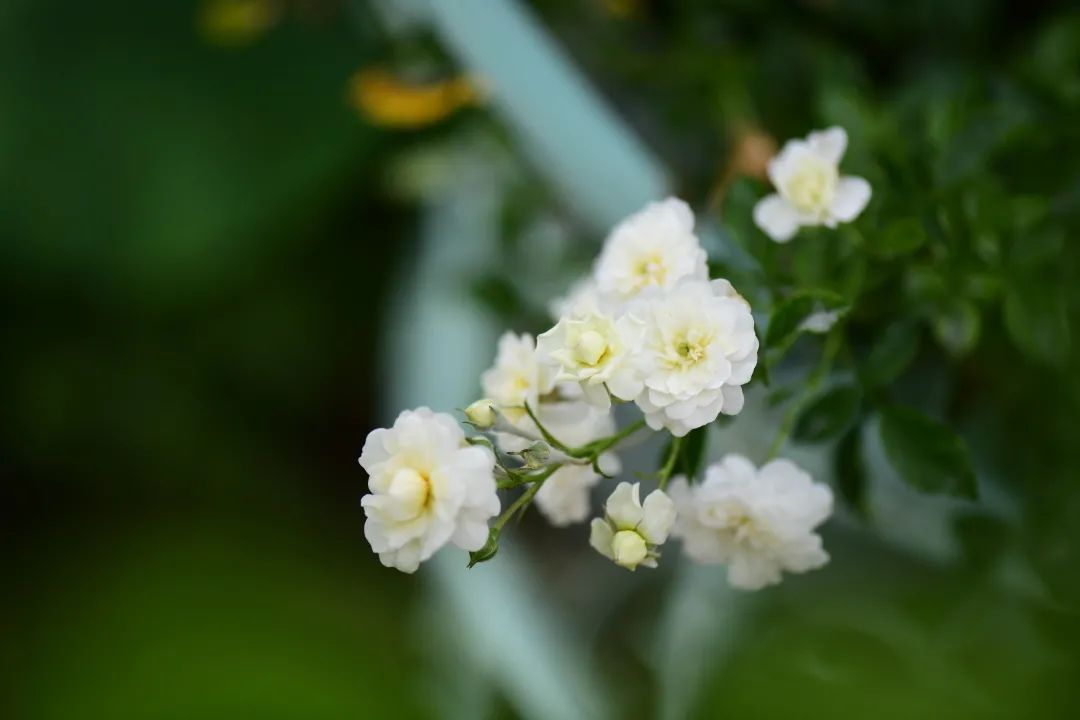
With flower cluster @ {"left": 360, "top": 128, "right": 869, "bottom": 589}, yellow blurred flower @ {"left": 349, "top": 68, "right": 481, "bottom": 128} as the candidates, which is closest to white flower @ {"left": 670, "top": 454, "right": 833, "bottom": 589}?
flower cluster @ {"left": 360, "top": 128, "right": 869, "bottom": 589}

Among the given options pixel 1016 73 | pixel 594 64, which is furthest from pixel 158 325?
pixel 1016 73

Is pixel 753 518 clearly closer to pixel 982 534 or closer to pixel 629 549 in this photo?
pixel 629 549

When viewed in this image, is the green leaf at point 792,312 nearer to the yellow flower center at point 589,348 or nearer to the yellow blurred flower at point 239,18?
the yellow flower center at point 589,348

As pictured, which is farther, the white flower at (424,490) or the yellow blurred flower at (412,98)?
the yellow blurred flower at (412,98)

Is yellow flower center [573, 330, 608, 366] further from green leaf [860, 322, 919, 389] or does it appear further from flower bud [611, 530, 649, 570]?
green leaf [860, 322, 919, 389]

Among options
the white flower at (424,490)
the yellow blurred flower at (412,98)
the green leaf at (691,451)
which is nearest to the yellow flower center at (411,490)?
the white flower at (424,490)

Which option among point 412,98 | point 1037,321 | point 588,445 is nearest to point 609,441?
point 588,445

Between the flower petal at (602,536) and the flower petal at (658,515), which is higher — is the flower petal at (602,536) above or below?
below
